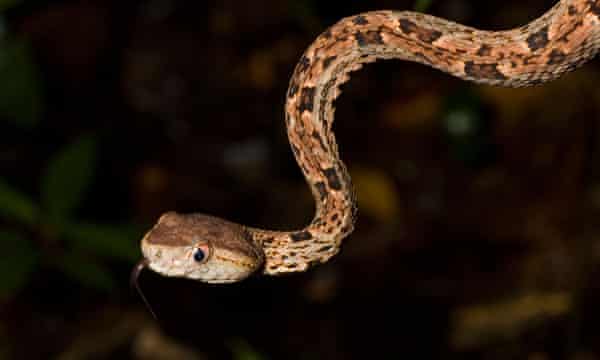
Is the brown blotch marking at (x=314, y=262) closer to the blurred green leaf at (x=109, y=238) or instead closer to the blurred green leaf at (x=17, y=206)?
the blurred green leaf at (x=109, y=238)

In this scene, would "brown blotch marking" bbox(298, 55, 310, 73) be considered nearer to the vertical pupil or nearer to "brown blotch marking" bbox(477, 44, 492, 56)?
"brown blotch marking" bbox(477, 44, 492, 56)

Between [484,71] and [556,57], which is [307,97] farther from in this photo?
[556,57]

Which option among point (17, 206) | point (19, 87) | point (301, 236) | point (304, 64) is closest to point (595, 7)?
point (304, 64)

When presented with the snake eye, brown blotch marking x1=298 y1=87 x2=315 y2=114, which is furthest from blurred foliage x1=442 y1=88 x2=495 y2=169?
the snake eye

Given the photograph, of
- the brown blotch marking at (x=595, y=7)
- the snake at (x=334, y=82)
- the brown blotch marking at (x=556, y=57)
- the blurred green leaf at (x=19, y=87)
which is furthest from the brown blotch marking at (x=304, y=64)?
the blurred green leaf at (x=19, y=87)

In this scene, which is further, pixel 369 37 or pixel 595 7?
pixel 369 37

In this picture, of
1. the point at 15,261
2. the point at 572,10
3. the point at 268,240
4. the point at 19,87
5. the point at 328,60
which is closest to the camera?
the point at 572,10
